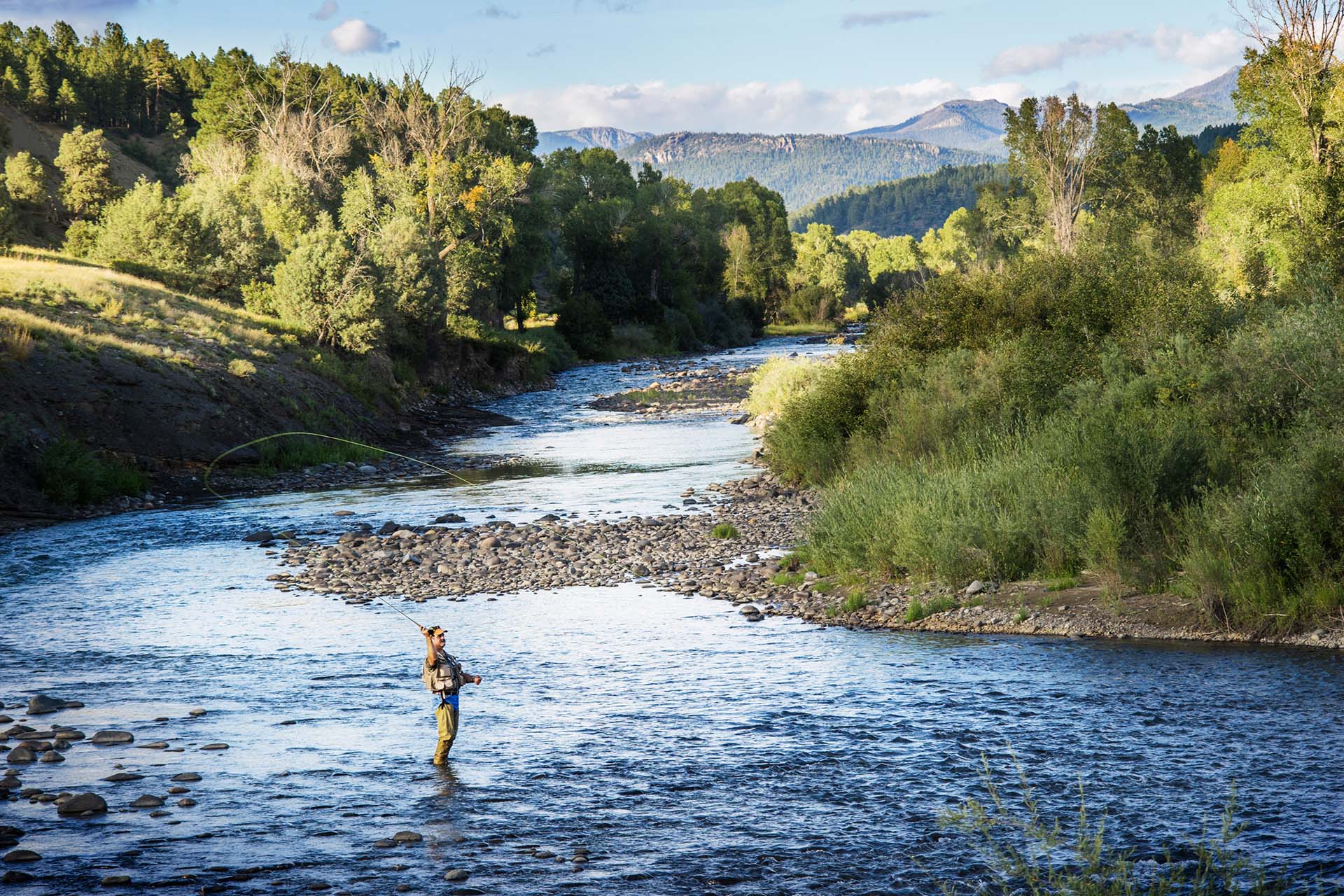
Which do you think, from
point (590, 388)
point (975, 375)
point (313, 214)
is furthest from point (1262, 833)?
point (313, 214)

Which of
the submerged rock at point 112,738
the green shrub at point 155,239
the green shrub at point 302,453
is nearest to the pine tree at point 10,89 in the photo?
the green shrub at point 155,239

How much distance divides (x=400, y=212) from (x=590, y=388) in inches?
572

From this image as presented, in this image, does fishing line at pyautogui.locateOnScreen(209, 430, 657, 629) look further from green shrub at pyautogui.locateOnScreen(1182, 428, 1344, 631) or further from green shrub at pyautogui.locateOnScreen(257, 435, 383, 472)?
green shrub at pyautogui.locateOnScreen(1182, 428, 1344, 631)

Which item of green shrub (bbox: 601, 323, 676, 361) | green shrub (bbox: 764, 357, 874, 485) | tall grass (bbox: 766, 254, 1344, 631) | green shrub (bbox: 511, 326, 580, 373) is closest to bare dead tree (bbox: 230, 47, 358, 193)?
green shrub (bbox: 511, 326, 580, 373)

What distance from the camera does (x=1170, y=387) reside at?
19.4m

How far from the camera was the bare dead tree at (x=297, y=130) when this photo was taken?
254 feet

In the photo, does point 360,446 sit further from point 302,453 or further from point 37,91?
point 37,91

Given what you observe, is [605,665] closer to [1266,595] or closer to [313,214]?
[1266,595]

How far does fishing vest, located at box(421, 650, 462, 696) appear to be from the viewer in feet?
33.1

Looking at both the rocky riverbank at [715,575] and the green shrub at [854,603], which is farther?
the green shrub at [854,603]

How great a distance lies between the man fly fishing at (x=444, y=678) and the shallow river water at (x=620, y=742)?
57 cm

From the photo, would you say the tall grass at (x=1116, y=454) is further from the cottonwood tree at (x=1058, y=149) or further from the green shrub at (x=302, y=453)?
the cottonwood tree at (x=1058, y=149)

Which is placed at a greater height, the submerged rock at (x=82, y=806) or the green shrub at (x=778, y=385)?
the green shrub at (x=778, y=385)

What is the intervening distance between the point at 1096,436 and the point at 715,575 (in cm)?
650
